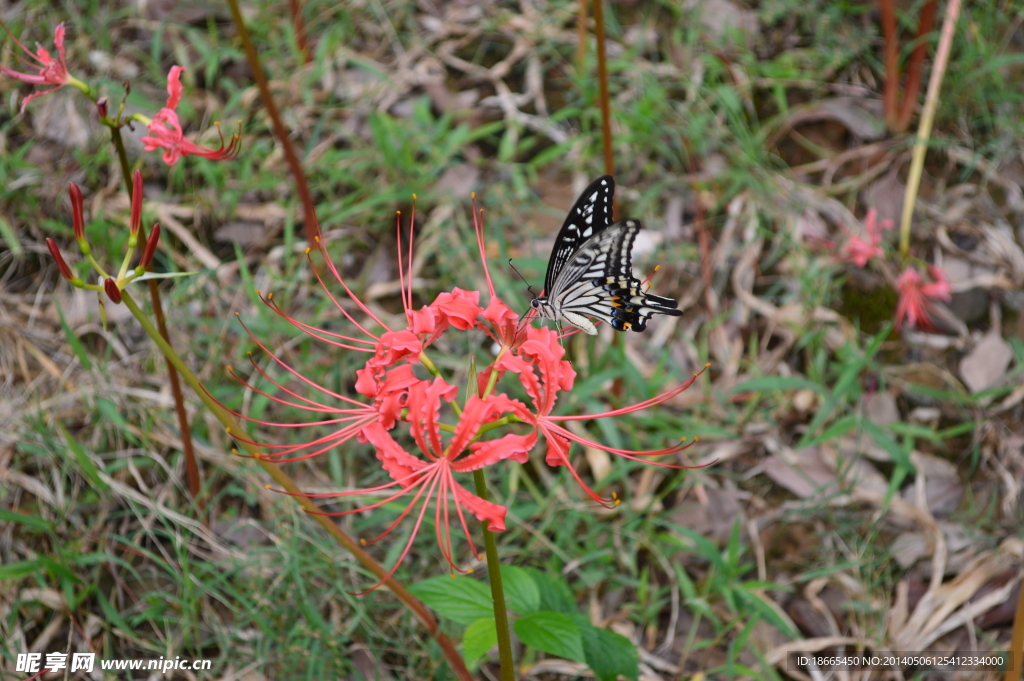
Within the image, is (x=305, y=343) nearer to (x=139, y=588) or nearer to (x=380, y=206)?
(x=380, y=206)

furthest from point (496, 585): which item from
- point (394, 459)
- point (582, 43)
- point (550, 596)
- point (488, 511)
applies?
point (582, 43)

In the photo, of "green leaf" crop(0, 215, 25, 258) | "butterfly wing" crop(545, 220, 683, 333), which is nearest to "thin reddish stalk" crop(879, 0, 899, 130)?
"butterfly wing" crop(545, 220, 683, 333)

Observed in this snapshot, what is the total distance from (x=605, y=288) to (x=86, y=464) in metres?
1.54

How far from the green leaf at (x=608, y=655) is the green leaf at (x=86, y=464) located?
1.46 metres

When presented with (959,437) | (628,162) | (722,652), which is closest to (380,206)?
(628,162)

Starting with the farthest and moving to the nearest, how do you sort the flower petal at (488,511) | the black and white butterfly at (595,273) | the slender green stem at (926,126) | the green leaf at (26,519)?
the slender green stem at (926,126)
the green leaf at (26,519)
the black and white butterfly at (595,273)
the flower petal at (488,511)

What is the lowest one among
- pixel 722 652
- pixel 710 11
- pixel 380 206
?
pixel 722 652

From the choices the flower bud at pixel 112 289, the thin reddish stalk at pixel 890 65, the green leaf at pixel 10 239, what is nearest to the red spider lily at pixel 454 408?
the flower bud at pixel 112 289

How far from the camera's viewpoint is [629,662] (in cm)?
171

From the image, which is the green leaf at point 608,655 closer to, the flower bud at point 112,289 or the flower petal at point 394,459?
the flower petal at point 394,459

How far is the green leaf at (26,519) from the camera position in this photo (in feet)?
6.92

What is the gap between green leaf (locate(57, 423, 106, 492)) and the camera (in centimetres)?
226

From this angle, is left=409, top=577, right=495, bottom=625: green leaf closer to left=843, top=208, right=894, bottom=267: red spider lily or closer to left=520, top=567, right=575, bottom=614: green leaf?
left=520, top=567, right=575, bottom=614: green leaf

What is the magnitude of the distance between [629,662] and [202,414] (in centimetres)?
152
